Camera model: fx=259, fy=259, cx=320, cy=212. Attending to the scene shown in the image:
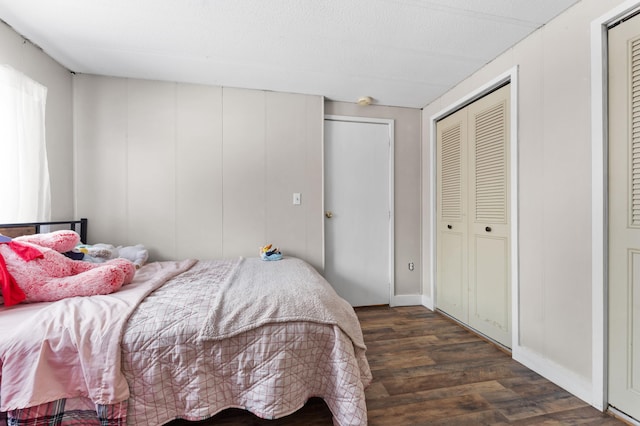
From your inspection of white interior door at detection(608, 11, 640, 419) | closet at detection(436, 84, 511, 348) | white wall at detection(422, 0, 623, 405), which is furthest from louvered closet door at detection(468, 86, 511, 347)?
white interior door at detection(608, 11, 640, 419)

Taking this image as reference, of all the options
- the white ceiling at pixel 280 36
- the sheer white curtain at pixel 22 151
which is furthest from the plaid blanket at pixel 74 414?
the white ceiling at pixel 280 36

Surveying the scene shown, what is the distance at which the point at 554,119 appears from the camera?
5.27 feet

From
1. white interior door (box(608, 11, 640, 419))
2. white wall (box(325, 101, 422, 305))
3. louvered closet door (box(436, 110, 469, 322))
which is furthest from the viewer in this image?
white wall (box(325, 101, 422, 305))

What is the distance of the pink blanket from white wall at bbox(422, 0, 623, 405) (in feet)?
7.51

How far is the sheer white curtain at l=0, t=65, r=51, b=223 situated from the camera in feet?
5.35

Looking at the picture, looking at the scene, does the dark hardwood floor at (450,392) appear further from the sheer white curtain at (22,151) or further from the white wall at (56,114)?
the white wall at (56,114)

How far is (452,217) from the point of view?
2.54 metres

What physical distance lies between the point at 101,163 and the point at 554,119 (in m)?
3.47

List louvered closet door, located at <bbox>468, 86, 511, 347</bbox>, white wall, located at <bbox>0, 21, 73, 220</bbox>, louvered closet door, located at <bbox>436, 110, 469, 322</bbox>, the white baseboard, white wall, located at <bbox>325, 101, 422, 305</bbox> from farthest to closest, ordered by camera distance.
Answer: white wall, located at <bbox>325, 101, 422, 305</bbox> < louvered closet door, located at <bbox>436, 110, 469, 322</bbox> < louvered closet door, located at <bbox>468, 86, 511, 347</bbox> < white wall, located at <bbox>0, 21, 73, 220</bbox> < the white baseboard

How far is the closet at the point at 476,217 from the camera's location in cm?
200


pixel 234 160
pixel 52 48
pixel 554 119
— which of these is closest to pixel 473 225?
pixel 554 119

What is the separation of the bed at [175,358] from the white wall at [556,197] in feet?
4.17

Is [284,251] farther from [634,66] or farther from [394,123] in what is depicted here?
[634,66]

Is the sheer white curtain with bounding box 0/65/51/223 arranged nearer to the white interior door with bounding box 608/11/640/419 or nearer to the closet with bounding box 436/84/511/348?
the closet with bounding box 436/84/511/348
